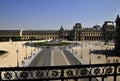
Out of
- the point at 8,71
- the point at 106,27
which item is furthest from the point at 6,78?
the point at 106,27

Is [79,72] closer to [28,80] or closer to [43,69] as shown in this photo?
[43,69]

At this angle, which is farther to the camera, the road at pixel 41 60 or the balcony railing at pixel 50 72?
the road at pixel 41 60

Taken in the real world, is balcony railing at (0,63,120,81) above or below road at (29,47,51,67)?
above

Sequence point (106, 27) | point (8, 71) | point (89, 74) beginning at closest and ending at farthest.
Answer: point (8, 71), point (89, 74), point (106, 27)

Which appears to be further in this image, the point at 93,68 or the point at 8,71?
the point at 93,68

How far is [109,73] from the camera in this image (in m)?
7.07

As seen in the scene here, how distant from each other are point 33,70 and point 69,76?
1.14 metres

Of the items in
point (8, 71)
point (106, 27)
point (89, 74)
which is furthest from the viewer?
point (106, 27)

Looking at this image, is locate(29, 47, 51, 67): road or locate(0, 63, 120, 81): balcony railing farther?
locate(29, 47, 51, 67): road

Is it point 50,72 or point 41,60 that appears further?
point 41,60

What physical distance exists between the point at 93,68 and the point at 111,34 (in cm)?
19400

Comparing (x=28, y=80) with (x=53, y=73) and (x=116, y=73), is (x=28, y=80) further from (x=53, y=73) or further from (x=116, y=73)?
(x=116, y=73)

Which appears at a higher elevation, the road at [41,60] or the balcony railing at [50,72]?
the balcony railing at [50,72]

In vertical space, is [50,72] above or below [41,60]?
above
